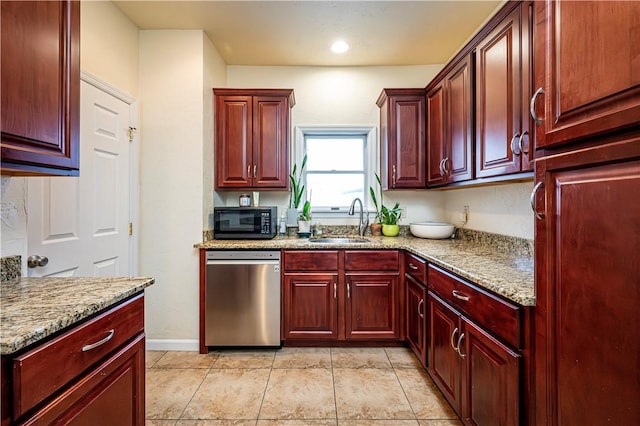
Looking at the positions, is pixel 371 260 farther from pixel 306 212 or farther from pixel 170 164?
pixel 170 164

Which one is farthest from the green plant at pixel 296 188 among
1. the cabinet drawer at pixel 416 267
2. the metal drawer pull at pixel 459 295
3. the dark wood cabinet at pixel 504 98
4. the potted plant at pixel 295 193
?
the metal drawer pull at pixel 459 295

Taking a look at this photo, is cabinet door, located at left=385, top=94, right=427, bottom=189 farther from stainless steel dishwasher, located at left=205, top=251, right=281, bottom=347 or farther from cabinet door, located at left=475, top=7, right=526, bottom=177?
stainless steel dishwasher, located at left=205, top=251, right=281, bottom=347

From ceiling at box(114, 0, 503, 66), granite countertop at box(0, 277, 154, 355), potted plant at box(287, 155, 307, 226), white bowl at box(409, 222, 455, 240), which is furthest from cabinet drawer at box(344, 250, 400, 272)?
ceiling at box(114, 0, 503, 66)

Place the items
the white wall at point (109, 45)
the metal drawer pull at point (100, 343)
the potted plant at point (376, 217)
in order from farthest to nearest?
the potted plant at point (376, 217) → the white wall at point (109, 45) → the metal drawer pull at point (100, 343)

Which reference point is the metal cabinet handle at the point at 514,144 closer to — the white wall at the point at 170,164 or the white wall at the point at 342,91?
the white wall at the point at 342,91

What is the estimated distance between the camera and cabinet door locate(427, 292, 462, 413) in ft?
5.28

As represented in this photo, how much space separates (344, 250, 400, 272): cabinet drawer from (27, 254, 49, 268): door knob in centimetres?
191

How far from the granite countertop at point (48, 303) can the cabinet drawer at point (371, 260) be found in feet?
5.13

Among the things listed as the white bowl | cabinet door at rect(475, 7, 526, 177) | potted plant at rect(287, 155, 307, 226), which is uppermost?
cabinet door at rect(475, 7, 526, 177)

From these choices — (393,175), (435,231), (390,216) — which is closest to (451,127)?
(393,175)

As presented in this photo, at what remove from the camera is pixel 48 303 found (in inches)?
39.7

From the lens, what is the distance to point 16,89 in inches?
39.0

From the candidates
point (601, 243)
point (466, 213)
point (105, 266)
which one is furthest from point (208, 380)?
point (466, 213)

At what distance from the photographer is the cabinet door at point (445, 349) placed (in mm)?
1609
